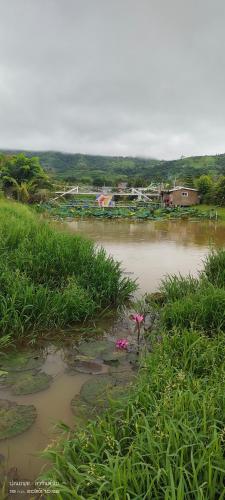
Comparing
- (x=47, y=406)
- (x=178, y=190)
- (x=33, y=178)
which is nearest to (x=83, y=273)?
(x=47, y=406)

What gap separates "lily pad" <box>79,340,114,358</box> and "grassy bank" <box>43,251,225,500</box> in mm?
858

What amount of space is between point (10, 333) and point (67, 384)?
3.07 ft

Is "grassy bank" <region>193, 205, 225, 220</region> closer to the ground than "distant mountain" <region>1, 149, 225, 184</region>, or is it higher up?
closer to the ground

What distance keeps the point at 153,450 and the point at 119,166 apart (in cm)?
12741

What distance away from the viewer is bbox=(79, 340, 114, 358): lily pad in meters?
3.62

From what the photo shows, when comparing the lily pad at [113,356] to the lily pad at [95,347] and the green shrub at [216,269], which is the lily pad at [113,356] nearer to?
the lily pad at [95,347]

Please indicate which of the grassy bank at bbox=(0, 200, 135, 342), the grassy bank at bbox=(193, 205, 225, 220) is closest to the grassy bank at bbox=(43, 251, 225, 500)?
the grassy bank at bbox=(0, 200, 135, 342)

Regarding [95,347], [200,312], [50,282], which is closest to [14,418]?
[95,347]

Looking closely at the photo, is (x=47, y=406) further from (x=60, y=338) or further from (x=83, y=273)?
(x=83, y=273)

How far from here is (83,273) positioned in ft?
16.2

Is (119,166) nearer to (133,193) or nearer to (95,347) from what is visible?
(133,193)

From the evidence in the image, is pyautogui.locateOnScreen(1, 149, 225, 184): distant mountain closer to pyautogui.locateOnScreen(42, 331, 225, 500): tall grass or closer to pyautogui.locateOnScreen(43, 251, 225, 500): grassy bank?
pyautogui.locateOnScreen(43, 251, 225, 500): grassy bank

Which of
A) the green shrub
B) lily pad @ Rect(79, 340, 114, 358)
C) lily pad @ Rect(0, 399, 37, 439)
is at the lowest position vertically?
lily pad @ Rect(0, 399, 37, 439)

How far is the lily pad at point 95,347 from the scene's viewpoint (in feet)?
11.9
